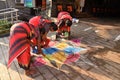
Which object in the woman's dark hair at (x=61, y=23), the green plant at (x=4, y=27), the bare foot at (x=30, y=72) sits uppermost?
the woman's dark hair at (x=61, y=23)

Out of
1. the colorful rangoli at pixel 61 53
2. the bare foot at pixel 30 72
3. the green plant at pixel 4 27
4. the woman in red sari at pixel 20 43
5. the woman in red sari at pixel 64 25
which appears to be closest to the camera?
the woman in red sari at pixel 20 43

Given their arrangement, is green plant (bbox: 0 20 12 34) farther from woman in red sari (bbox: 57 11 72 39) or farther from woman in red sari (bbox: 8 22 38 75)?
woman in red sari (bbox: 8 22 38 75)

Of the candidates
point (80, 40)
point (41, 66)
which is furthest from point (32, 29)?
point (80, 40)

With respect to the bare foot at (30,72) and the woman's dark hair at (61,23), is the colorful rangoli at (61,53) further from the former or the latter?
the woman's dark hair at (61,23)

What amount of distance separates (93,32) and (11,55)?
5.12 m

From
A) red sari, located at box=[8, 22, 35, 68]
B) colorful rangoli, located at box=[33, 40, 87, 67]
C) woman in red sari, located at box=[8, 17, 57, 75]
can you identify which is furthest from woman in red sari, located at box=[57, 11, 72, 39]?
red sari, located at box=[8, 22, 35, 68]

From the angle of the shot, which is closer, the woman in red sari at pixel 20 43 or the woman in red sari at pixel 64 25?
the woman in red sari at pixel 20 43

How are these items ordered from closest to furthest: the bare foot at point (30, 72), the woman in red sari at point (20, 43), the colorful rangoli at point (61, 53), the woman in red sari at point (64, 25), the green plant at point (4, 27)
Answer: the woman in red sari at point (20, 43), the bare foot at point (30, 72), the colorful rangoli at point (61, 53), the woman in red sari at point (64, 25), the green plant at point (4, 27)

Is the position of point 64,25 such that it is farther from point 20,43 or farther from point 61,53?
point 20,43

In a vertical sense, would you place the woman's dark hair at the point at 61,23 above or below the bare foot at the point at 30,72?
above

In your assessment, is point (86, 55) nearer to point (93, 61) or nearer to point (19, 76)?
point (93, 61)

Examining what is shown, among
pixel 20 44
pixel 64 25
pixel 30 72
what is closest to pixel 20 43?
pixel 20 44

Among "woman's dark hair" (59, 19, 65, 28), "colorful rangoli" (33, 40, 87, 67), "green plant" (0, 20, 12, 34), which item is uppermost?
"woman's dark hair" (59, 19, 65, 28)

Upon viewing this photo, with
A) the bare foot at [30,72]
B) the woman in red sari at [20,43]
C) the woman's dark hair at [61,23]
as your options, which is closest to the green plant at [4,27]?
the woman's dark hair at [61,23]
